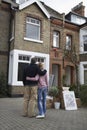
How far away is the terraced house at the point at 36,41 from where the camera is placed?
17.4 m

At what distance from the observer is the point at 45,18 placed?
19609 millimetres

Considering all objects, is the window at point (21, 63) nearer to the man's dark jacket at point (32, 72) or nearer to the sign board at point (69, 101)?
the sign board at point (69, 101)

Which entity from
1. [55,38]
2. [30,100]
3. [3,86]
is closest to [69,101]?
[30,100]

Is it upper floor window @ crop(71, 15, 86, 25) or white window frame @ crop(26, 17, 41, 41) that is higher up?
upper floor window @ crop(71, 15, 86, 25)

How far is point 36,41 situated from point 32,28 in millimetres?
1251

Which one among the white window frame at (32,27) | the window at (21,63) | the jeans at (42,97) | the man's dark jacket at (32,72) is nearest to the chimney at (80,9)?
the white window frame at (32,27)

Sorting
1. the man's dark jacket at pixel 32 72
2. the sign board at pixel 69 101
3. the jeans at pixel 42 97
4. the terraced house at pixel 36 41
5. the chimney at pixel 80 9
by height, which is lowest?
the sign board at pixel 69 101

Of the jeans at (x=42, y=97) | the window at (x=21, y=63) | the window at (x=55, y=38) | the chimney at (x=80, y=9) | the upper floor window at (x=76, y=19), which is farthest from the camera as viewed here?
the chimney at (x=80, y=9)

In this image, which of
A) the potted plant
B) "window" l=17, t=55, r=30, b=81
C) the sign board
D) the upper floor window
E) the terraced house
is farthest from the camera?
the upper floor window

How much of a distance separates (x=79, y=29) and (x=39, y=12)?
6.18m

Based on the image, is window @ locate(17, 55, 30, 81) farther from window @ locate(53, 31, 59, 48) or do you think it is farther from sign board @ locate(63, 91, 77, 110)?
sign board @ locate(63, 91, 77, 110)

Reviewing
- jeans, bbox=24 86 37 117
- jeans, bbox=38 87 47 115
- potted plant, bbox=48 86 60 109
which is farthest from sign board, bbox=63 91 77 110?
jeans, bbox=24 86 37 117

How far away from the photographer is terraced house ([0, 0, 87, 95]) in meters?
A: 17.4

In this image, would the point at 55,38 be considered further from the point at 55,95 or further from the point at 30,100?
the point at 30,100
